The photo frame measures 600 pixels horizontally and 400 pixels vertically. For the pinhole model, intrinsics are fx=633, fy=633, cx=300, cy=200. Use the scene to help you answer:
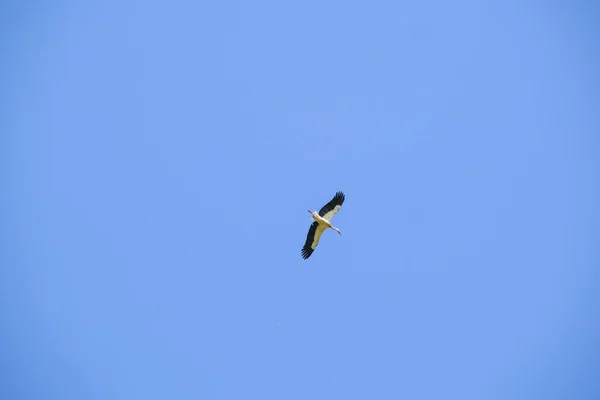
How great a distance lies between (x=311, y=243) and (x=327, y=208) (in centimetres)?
208

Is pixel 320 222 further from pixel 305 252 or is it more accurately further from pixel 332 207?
A: pixel 305 252

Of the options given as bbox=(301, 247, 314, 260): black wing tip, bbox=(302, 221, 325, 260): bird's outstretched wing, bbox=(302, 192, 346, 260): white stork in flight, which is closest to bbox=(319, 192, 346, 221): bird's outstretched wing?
bbox=(302, 192, 346, 260): white stork in flight

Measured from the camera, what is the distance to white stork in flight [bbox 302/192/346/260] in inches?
1008

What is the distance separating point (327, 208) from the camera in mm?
25938

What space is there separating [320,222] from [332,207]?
3.50ft

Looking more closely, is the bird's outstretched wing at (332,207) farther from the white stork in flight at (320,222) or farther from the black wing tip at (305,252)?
the black wing tip at (305,252)

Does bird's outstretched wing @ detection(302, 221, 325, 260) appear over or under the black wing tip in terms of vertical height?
over

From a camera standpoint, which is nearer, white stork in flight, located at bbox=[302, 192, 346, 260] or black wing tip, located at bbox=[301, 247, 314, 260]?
white stork in flight, located at bbox=[302, 192, 346, 260]

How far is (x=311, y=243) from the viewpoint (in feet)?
89.2

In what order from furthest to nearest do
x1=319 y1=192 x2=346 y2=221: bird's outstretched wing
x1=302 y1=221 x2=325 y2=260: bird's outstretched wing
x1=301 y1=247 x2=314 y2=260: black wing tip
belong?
x1=301 y1=247 x2=314 y2=260: black wing tip → x1=302 y1=221 x2=325 y2=260: bird's outstretched wing → x1=319 y1=192 x2=346 y2=221: bird's outstretched wing

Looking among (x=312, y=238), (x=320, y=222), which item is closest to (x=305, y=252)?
(x=312, y=238)

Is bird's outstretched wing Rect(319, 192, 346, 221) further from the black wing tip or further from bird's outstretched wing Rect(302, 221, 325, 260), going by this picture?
the black wing tip

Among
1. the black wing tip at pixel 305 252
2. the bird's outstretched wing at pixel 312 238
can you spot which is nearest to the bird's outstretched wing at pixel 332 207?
the bird's outstretched wing at pixel 312 238

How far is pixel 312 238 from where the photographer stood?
27.1 m
